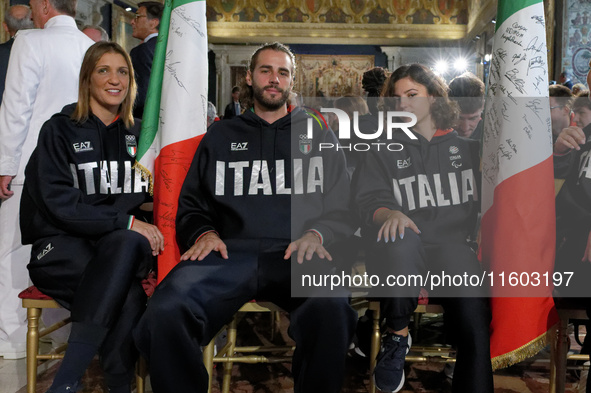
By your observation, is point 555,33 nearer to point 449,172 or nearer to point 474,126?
point 474,126

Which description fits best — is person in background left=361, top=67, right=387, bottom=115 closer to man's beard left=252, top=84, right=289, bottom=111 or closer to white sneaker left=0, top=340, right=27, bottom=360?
man's beard left=252, top=84, right=289, bottom=111

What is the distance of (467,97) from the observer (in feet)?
10.8

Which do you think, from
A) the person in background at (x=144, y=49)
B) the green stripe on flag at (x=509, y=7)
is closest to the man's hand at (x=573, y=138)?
the green stripe on flag at (x=509, y=7)

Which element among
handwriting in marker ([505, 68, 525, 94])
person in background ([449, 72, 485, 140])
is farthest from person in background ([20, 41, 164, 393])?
person in background ([449, 72, 485, 140])

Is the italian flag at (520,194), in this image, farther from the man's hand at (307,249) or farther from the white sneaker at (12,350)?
the white sneaker at (12,350)

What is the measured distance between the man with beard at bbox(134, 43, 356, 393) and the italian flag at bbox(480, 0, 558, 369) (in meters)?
0.58

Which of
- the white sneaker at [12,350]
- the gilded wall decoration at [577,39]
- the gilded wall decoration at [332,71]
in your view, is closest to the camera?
the white sneaker at [12,350]

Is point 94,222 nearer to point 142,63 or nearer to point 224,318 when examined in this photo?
point 224,318

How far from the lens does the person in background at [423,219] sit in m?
2.09

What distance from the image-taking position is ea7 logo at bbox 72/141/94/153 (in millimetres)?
2410

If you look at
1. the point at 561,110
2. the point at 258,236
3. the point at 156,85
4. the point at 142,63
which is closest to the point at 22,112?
the point at 142,63

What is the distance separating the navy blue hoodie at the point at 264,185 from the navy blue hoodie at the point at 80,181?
290 mm

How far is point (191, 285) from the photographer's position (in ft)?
6.76

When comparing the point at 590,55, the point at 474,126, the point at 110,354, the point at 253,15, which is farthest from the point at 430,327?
the point at 253,15
